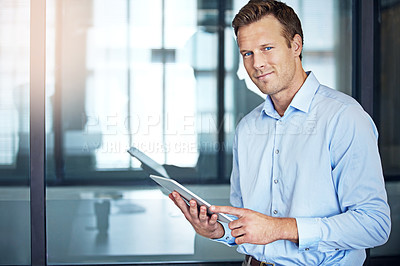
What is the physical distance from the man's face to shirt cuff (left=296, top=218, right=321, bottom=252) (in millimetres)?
460

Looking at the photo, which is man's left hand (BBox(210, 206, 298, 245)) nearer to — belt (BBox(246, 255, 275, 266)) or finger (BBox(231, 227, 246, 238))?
finger (BBox(231, 227, 246, 238))

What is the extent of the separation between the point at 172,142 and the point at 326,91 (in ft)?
4.92

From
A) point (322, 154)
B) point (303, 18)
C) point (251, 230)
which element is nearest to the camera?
point (251, 230)

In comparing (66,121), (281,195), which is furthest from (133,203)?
(281,195)

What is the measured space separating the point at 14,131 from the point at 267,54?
6.65 feet

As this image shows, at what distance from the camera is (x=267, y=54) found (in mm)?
1489

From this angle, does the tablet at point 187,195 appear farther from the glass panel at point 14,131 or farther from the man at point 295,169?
the glass panel at point 14,131

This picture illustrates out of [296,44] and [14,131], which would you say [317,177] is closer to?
[296,44]

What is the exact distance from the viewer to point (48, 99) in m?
2.90

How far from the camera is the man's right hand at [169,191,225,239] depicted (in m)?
1.33

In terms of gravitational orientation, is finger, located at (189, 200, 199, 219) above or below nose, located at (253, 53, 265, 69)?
below

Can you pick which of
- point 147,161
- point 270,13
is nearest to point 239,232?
point 270,13

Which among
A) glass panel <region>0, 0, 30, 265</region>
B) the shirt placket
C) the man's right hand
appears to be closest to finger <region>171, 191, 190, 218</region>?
the man's right hand

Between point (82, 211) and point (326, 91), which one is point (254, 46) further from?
point (82, 211)
